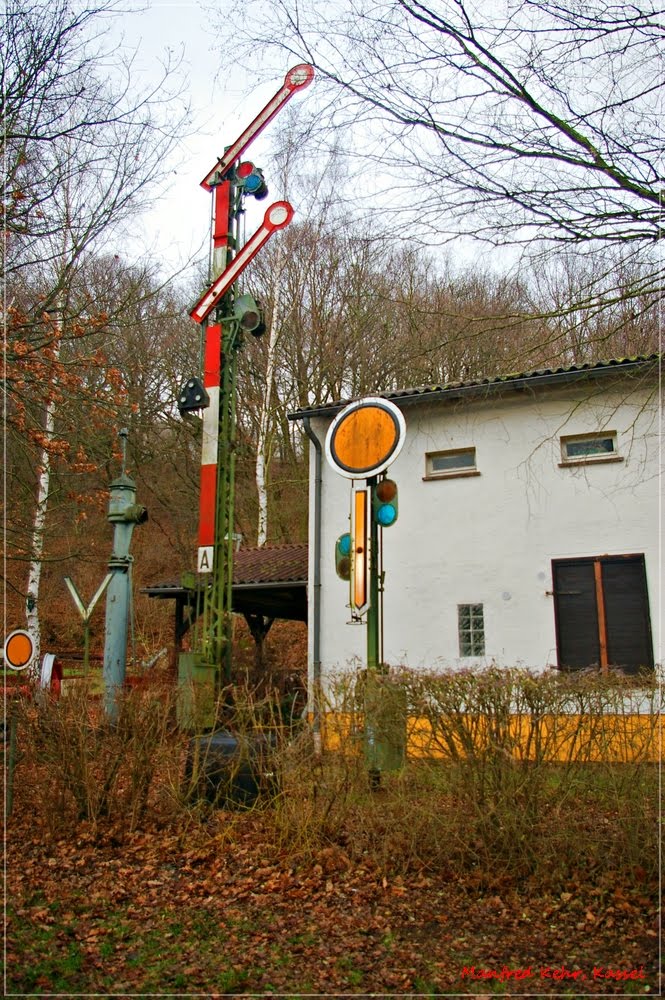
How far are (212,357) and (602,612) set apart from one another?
713 cm

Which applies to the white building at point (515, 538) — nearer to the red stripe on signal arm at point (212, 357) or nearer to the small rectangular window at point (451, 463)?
the small rectangular window at point (451, 463)

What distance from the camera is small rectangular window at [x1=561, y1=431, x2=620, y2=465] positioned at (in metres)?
12.4

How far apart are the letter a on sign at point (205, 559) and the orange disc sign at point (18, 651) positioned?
2.78 meters

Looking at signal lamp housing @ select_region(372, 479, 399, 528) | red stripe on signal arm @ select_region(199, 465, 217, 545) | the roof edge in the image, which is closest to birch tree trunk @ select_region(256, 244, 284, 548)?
the roof edge

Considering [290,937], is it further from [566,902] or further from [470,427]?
[470,427]

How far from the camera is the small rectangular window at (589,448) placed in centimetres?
1244

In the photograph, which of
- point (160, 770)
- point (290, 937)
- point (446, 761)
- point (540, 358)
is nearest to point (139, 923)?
A: point (290, 937)

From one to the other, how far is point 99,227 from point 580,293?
502cm

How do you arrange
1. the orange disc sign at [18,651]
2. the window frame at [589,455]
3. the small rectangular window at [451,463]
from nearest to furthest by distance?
the orange disc sign at [18,651]
the window frame at [589,455]
the small rectangular window at [451,463]

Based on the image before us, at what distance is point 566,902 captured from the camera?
17.4 feet

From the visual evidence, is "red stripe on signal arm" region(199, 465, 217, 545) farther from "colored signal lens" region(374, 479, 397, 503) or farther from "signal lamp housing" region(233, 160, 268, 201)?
"signal lamp housing" region(233, 160, 268, 201)

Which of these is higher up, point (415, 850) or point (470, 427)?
point (470, 427)

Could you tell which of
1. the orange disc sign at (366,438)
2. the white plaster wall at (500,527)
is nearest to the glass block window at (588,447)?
the white plaster wall at (500,527)

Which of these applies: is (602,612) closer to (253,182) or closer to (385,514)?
(385,514)
